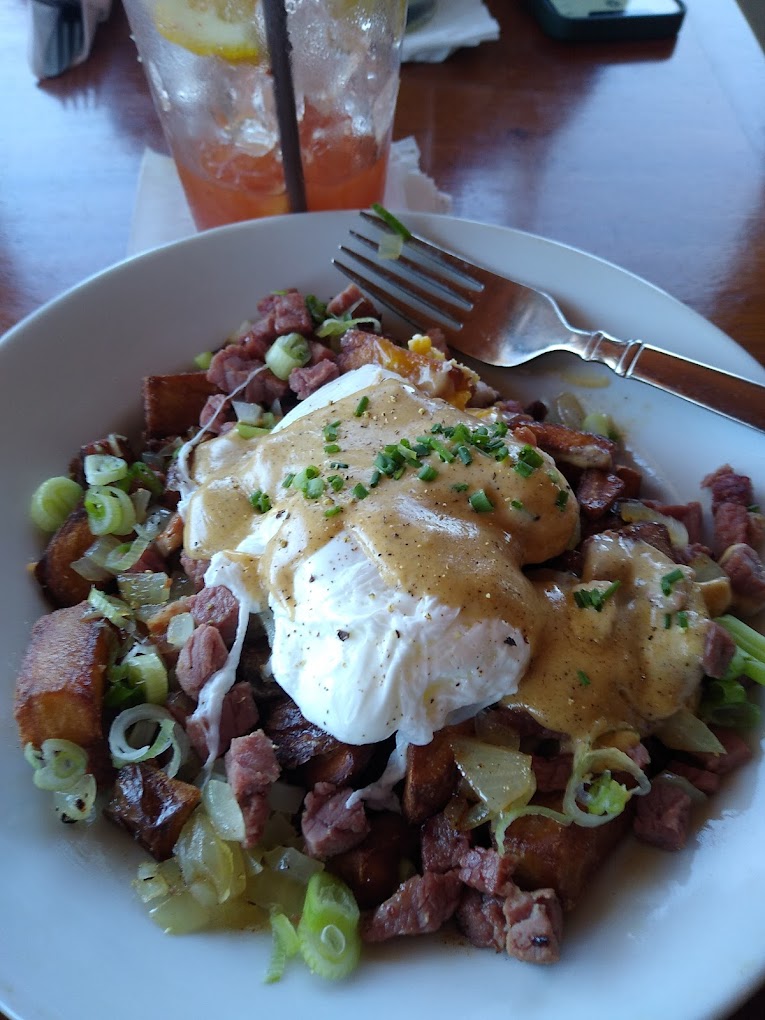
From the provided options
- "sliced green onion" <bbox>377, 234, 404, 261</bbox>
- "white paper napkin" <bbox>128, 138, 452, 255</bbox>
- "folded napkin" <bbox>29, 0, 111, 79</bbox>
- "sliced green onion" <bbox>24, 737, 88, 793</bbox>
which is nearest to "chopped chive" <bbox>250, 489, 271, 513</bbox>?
"sliced green onion" <bbox>24, 737, 88, 793</bbox>

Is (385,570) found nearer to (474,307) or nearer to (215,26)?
(474,307)

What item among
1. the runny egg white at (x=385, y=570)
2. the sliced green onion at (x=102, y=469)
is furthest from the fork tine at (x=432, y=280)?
the sliced green onion at (x=102, y=469)

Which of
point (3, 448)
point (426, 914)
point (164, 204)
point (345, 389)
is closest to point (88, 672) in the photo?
point (3, 448)

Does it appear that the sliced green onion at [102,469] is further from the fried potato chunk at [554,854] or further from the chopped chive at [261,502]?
the fried potato chunk at [554,854]

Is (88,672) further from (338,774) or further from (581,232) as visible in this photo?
(581,232)

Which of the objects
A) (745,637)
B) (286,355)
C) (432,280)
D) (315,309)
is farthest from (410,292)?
(745,637)

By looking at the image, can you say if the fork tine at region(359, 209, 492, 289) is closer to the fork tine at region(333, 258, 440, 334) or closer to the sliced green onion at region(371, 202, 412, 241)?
the sliced green onion at region(371, 202, 412, 241)
